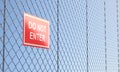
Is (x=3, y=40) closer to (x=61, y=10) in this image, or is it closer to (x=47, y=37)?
(x=47, y=37)

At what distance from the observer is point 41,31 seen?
352cm

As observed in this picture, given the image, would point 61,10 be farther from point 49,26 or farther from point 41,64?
point 41,64

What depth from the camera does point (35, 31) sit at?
3.41m

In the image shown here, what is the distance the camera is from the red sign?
332 centimetres

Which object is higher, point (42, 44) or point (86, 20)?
point (86, 20)

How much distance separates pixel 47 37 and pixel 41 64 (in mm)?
346

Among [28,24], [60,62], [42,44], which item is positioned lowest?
[60,62]

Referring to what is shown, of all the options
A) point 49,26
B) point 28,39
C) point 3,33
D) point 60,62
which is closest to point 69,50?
point 60,62

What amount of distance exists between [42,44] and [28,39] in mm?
297

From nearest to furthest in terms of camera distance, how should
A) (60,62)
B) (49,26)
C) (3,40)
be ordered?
(3,40), (49,26), (60,62)

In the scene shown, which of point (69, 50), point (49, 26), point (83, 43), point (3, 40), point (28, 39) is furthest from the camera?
point (83, 43)

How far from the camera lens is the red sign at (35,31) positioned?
3318mm

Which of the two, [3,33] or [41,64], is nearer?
[3,33]

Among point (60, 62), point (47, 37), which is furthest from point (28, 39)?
point (60, 62)
